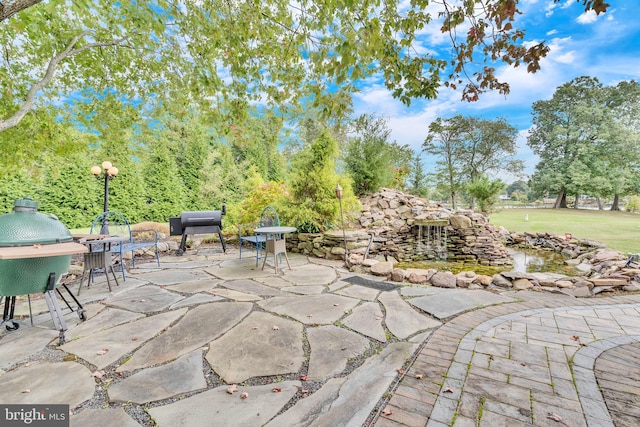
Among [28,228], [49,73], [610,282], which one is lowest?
[610,282]

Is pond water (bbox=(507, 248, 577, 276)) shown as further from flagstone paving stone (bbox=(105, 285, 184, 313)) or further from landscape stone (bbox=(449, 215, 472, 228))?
flagstone paving stone (bbox=(105, 285, 184, 313))

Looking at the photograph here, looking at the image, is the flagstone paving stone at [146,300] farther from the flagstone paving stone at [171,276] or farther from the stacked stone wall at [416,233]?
the stacked stone wall at [416,233]

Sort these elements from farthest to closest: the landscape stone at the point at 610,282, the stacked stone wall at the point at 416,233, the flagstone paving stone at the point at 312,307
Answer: the stacked stone wall at the point at 416,233 < the landscape stone at the point at 610,282 < the flagstone paving stone at the point at 312,307

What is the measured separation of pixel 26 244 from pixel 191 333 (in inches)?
53.0

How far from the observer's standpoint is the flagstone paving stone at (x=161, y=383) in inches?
55.6

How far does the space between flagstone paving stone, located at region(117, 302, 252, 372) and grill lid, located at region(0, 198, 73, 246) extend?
1154 millimetres

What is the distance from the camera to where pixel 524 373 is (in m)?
1.52

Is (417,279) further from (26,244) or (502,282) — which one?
(26,244)

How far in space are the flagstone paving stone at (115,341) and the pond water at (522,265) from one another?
3.90 m

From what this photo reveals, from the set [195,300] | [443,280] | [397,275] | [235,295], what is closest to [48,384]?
[195,300]

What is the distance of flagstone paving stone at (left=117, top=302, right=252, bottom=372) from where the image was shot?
177cm

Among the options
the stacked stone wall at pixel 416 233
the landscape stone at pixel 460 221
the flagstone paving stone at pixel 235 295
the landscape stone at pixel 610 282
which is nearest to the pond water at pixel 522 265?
the stacked stone wall at pixel 416 233

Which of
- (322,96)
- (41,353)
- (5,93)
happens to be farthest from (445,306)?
(5,93)

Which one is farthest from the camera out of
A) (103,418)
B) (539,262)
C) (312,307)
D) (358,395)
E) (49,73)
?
(539,262)
